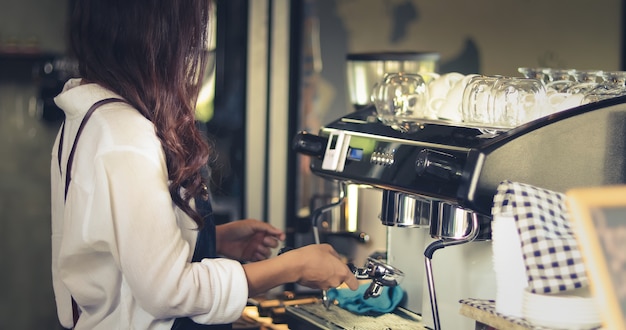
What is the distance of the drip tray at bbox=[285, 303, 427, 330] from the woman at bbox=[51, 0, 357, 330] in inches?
5.2

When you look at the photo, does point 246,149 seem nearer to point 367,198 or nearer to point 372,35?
point 372,35

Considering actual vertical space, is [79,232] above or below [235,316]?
above

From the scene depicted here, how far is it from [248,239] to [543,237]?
910 millimetres

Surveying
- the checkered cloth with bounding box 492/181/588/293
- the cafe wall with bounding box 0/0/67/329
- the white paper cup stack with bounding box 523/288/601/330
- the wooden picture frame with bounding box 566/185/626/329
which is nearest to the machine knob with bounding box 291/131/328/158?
the checkered cloth with bounding box 492/181/588/293

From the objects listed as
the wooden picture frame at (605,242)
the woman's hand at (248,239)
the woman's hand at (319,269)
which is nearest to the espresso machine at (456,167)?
the woman's hand at (319,269)

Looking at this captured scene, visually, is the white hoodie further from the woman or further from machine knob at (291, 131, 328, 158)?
machine knob at (291, 131, 328, 158)

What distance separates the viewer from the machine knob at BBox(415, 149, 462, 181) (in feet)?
4.82

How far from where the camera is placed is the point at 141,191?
1485mm

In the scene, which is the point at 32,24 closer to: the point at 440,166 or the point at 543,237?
the point at 440,166

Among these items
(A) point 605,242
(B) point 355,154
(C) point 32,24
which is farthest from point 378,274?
(C) point 32,24

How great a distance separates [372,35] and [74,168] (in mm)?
2103

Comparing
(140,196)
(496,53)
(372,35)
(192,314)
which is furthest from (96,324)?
(372,35)

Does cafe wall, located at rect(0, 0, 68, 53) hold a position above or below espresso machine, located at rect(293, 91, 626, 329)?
above

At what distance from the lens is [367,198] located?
231 centimetres
